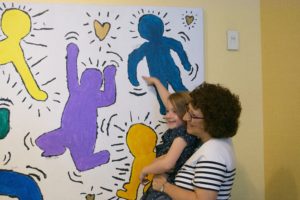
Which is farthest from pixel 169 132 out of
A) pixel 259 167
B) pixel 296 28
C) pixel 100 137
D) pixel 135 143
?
pixel 296 28

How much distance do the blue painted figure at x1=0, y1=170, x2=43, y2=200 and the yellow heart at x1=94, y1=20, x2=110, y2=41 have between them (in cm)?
75

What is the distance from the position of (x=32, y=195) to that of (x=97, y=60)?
70cm

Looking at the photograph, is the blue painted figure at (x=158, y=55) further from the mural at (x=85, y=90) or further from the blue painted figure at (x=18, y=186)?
the blue painted figure at (x=18, y=186)

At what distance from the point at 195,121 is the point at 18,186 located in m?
0.88

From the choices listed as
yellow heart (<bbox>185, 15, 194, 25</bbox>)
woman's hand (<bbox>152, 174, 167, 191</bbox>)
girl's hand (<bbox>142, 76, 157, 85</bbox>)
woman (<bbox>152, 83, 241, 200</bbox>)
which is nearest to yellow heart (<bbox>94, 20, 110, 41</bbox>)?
girl's hand (<bbox>142, 76, 157, 85</bbox>)

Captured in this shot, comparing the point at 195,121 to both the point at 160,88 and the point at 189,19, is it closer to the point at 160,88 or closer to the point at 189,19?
the point at 160,88

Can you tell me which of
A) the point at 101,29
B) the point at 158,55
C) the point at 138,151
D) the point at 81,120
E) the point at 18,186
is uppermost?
the point at 101,29

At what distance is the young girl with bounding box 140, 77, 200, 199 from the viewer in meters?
1.28

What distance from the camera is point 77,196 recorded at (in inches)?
59.9

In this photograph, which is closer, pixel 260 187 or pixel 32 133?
pixel 32 133

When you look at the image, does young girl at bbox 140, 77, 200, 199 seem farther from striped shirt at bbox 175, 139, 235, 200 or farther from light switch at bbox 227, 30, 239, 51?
light switch at bbox 227, 30, 239, 51

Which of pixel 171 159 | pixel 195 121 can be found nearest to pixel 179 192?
pixel 171 159

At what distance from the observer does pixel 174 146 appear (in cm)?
129

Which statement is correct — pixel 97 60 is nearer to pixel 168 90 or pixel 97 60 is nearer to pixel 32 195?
pixel 168 90
